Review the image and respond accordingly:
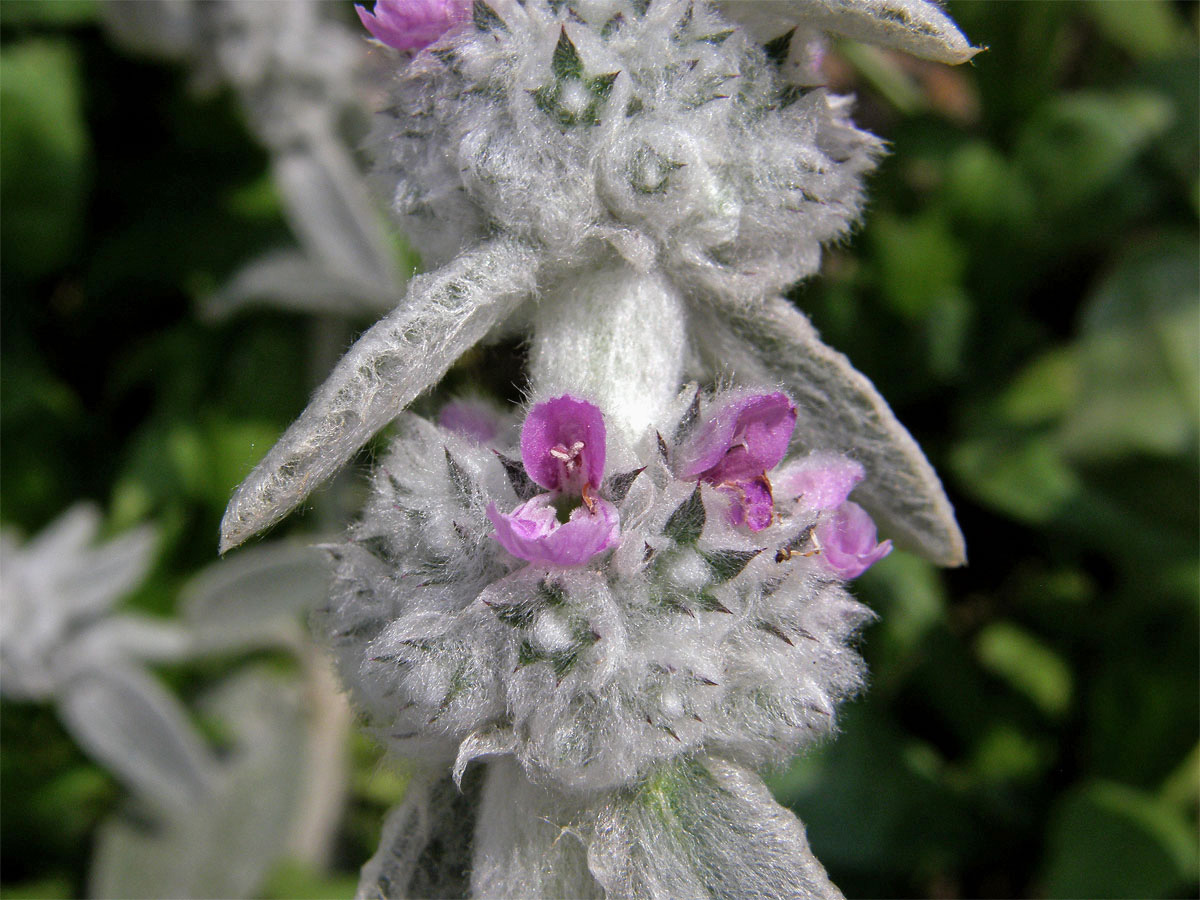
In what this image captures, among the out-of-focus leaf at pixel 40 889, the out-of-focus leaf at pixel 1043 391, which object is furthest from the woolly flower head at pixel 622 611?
the out-of-focus leaf at pixel 40 889

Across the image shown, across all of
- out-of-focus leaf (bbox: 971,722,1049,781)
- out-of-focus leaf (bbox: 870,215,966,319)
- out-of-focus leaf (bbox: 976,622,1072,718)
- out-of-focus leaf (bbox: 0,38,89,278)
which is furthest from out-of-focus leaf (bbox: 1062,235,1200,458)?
out-of-focus leaf (bbox: 0,38,89,278)

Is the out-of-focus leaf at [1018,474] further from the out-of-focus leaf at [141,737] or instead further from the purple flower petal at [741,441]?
the out-of-focus leaf at [141,737]

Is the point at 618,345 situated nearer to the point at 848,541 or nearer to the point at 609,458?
the point at 609,458

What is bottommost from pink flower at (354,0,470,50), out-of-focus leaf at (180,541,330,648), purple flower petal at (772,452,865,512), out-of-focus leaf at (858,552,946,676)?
out-of-focus leaf at (180,541,330,648)

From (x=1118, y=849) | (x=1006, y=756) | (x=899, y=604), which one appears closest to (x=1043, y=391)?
(x=899, y=604)

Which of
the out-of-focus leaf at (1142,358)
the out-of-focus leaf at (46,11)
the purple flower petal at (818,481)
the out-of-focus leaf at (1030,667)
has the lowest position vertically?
the out-of-focus leaf at (1030,667)

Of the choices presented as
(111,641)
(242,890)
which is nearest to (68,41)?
(111,641)

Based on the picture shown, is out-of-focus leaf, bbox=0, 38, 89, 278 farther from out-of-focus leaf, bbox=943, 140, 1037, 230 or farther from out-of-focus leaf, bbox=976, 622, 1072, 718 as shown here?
out-of-focus leaf, bbox=976, 622, 1072, 718
